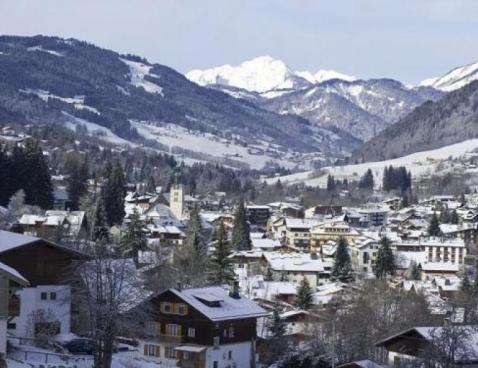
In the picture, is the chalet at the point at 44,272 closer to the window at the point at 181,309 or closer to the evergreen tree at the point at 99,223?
the window at the point at 181,309

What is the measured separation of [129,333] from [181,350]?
8.15ft

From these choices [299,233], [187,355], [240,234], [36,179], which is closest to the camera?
[187,355]

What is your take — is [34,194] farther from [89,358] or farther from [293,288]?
[89,358]

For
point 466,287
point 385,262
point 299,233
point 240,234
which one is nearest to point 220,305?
point 466,287

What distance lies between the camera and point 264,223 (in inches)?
6521

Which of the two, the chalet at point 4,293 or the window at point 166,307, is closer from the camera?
the chalet at point 4,293

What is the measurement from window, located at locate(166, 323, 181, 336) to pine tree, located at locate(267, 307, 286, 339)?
632cm

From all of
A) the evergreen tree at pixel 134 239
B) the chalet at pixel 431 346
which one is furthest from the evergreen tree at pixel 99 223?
the chalet at pixel 431 346

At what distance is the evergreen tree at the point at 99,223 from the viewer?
290ft

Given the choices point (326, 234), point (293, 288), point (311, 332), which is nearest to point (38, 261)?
point (311, 332)

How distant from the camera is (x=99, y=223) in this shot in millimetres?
95438

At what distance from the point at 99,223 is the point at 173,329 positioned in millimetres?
41828

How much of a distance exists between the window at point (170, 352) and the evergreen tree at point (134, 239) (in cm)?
2546

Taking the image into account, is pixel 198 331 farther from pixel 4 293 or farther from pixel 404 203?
pixel 404 203
